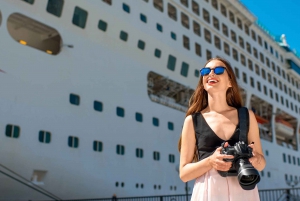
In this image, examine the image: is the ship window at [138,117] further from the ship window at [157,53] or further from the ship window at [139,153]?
the ship window at [157,53]

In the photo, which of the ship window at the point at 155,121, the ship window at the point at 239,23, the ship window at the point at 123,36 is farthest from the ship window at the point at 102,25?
the ship window at the point at 239,23

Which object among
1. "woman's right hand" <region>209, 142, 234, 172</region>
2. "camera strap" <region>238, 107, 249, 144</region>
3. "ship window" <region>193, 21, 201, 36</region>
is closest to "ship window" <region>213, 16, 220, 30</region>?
"ship window" <region>193, 21, 201, 36</region>

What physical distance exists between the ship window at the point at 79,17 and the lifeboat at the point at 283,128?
74.9 feet

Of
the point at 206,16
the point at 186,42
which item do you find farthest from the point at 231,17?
the point at 186,42

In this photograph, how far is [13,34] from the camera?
43.8 feet

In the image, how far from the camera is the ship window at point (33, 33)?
12.3 metres

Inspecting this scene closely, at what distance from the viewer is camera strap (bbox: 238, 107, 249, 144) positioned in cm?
219

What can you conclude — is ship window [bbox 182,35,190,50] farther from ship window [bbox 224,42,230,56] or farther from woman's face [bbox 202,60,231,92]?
woman's face [bbox 202,60,231,92]

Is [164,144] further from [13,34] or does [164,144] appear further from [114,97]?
[13,34]

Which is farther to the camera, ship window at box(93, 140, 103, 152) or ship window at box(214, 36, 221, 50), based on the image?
ship window at box(214, 36, 221, 50)

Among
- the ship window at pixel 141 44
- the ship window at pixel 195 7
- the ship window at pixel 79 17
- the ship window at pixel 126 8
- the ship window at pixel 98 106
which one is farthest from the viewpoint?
the ship window at pixel 195 7

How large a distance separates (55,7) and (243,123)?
37.6ft

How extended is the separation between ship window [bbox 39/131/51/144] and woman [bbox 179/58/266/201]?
9008 mm

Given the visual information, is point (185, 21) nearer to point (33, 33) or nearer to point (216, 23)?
point (216, 23)
